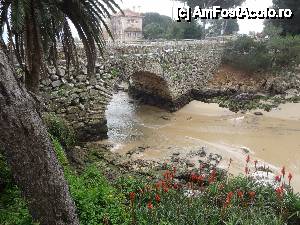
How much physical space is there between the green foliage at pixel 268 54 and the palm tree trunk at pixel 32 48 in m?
21.6

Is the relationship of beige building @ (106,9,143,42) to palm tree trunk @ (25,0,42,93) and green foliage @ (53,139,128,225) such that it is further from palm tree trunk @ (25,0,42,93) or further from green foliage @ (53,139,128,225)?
green foliage @ (53,139,128,225)

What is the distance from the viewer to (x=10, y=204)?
7.58m

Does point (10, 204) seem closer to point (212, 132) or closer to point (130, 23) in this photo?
point (212, 132)

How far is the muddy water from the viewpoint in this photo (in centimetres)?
1592

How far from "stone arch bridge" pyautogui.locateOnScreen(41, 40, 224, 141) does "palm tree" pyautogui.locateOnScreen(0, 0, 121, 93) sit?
11.3ft

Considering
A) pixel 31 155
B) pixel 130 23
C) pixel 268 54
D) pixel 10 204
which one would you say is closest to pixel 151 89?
pixel 268 54

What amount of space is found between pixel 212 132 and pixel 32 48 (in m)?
12.5

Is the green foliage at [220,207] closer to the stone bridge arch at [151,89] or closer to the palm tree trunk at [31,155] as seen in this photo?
the palm tree trunk at [31,155]

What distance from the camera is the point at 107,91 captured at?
15.9 metres

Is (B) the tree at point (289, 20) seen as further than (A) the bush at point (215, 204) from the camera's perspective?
Yes

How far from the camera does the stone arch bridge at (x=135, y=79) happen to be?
14.3 metres

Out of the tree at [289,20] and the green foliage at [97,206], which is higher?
the tree at [289,20]

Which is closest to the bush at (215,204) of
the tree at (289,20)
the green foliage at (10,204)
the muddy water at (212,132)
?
the green foliage at (10,204)

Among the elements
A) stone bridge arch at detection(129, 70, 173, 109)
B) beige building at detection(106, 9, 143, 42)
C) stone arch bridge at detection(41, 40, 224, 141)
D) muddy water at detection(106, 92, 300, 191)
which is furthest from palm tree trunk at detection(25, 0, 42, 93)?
beige building at detection(106, 9, 143, 42)
